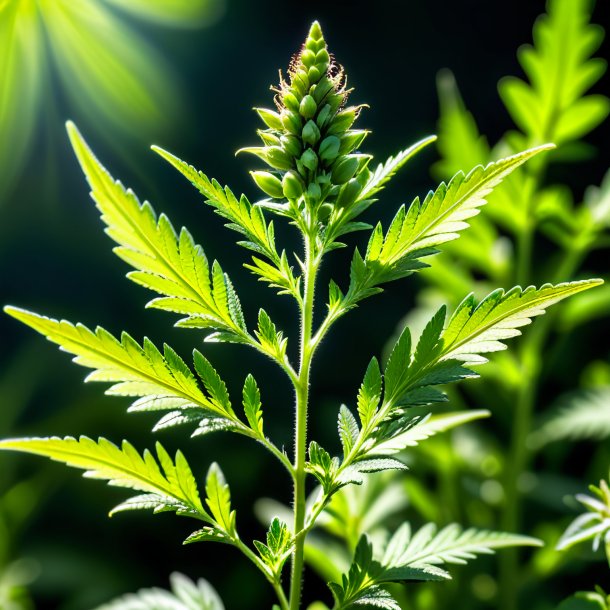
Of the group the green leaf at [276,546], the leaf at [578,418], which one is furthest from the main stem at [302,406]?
the leaf at [578,418]

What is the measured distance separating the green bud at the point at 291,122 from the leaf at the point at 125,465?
0.22 meters

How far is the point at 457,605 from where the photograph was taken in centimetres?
93

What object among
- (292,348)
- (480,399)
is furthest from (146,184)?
(480,399)

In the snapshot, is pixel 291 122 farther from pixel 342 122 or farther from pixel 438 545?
pixel 438 545

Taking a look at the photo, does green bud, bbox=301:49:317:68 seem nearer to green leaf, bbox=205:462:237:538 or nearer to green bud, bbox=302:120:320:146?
green bud, bbox=302:120:320:146


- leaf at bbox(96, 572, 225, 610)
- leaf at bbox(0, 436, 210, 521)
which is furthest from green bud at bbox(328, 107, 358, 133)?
leaf at bbox(96, 572, 225, 610)

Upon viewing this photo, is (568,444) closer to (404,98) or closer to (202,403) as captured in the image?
(404,98)

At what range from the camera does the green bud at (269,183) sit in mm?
456

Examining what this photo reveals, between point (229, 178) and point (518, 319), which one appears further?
point (229, 178)

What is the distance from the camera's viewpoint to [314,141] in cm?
44

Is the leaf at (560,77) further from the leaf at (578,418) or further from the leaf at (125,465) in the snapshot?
the leaf at (125,465)

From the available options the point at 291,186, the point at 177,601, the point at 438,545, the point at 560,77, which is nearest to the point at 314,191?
the point at 291,186

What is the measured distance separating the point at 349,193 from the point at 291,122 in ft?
0.19

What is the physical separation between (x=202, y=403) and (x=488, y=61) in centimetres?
126
